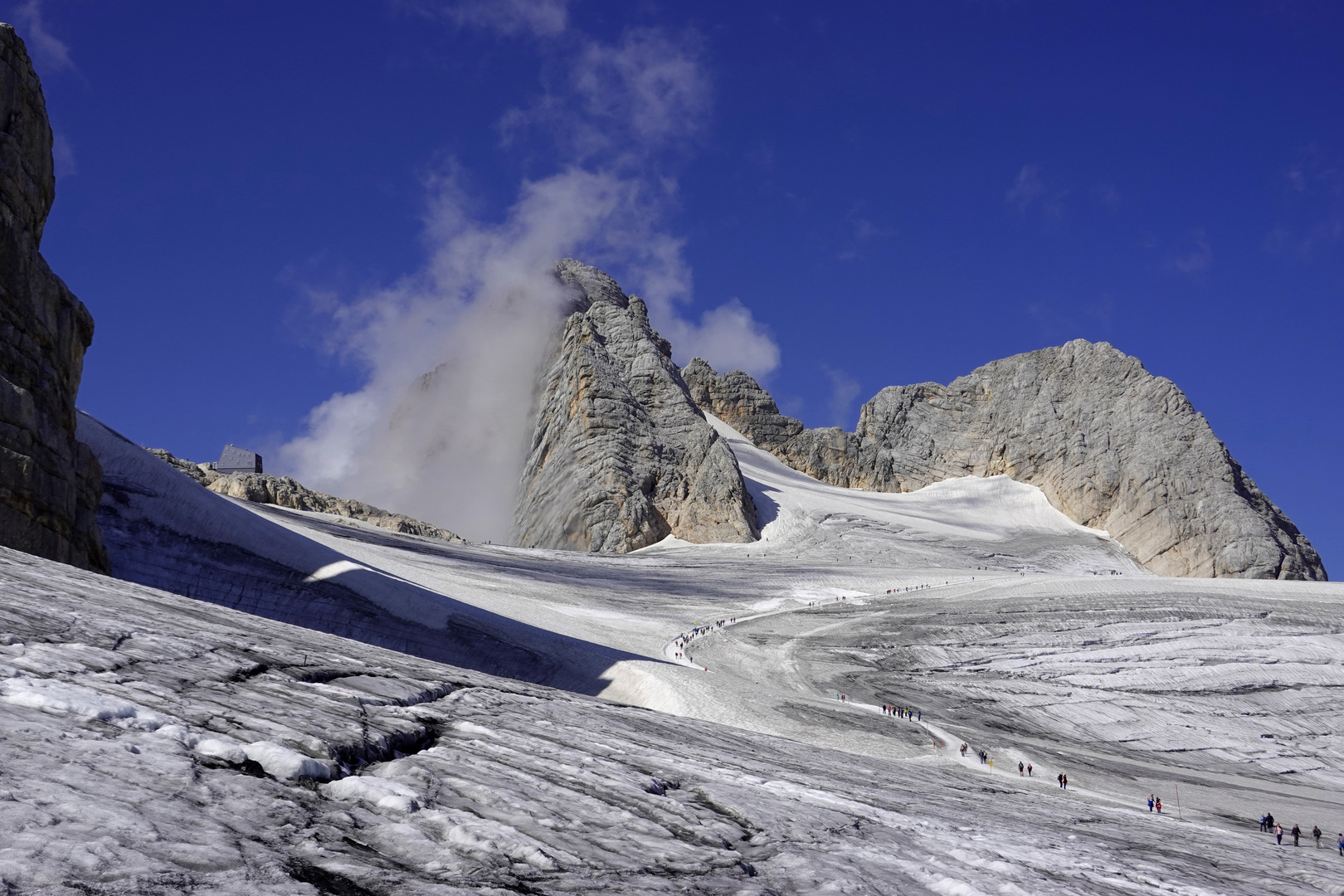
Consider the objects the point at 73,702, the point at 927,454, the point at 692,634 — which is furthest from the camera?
the point at 927,454

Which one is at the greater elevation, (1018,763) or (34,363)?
(34,363)

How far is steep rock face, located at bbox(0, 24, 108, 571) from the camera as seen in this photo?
84.7ft

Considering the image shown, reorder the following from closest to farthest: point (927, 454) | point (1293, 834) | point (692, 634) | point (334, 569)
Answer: point (1293, 834), point (334, 569), point (692, 634), point (927, 454)

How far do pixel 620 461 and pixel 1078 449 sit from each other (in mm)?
52330

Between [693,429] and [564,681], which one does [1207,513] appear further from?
[564,681]

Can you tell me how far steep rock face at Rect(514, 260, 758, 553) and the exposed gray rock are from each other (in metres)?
13.3

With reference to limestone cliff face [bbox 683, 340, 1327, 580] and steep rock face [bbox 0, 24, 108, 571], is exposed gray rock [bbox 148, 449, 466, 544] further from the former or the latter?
limestone cliff face [bbox 683, 340, 1327, 580]

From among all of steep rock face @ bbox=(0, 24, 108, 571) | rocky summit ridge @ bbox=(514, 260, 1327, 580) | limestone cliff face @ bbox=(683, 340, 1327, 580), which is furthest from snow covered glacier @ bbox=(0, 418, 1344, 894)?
limestone cliff face @ bbox=(683, 340, 1327, 580)

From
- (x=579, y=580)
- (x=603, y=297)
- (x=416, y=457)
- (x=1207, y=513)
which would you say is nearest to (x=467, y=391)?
(x=416, y=457)

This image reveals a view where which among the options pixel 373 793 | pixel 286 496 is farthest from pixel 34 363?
pixel 286 496

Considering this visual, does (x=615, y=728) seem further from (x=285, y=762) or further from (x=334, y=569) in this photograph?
(x=334, y=569)

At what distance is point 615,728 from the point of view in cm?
1722

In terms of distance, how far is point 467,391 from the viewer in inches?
5399

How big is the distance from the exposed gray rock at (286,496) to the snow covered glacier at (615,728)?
22699 mm
